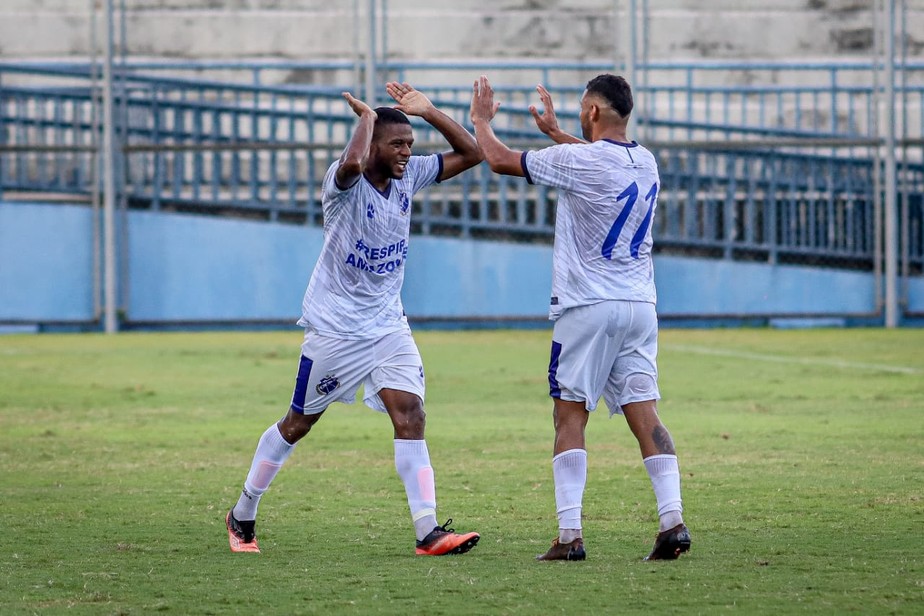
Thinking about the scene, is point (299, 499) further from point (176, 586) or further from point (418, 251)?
point (418, 251)

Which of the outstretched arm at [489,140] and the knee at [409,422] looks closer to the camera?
the outstretched arm at [489,140]

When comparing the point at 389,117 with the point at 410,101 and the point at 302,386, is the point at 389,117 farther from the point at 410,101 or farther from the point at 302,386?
the point at 302,386

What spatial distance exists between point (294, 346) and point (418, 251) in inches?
135

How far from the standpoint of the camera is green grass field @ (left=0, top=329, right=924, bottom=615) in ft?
15.7

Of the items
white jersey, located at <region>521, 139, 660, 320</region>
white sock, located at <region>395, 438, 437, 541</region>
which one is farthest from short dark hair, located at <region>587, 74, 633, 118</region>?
white sock, located at <region>395, 438, 437, 541</region>

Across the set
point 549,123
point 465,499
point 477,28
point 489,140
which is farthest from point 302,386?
point 477,28

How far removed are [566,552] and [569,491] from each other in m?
0.26

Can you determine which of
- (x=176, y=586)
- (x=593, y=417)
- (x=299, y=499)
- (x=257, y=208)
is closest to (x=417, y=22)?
(x=257, y=208)

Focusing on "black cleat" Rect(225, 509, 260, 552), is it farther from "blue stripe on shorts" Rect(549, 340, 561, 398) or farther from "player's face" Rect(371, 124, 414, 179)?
"player's face" Rect(371, 124, 414, 179)

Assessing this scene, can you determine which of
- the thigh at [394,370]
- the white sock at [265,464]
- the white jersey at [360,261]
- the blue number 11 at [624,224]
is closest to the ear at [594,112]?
the blue number 11 at [624,224]

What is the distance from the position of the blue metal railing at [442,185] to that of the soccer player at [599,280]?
575 inches

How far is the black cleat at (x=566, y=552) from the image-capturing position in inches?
213

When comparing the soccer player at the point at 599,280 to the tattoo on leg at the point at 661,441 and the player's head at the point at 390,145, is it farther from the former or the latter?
the player's head at the point at 390,145

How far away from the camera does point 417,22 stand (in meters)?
23.6
